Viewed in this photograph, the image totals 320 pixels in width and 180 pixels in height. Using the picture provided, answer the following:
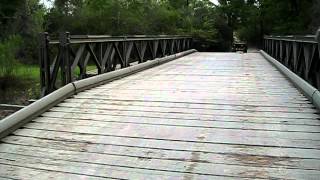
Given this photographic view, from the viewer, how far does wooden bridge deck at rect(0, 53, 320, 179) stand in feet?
11.0

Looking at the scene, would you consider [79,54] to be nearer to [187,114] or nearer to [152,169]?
[187,114]

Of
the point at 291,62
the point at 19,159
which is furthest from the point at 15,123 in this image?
the point at 291,62

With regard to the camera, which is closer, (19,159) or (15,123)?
(19,159)

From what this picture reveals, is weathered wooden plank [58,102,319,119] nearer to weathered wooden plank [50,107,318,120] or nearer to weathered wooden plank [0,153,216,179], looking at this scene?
weathered wooden plank [50,107,318,120]

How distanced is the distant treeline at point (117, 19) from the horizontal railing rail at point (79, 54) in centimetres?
1547

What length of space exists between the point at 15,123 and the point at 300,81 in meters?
3.96

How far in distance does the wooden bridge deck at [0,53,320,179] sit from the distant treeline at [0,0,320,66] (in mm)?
20120

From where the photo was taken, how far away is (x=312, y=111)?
4.73 meters

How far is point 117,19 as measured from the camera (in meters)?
26.9

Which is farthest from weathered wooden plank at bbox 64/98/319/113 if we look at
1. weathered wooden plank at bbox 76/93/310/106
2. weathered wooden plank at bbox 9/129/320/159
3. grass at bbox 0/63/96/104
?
grass at bbox 0/63/96/104

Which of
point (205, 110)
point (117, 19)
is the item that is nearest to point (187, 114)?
point (205, 110)

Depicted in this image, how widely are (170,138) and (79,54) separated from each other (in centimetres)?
307

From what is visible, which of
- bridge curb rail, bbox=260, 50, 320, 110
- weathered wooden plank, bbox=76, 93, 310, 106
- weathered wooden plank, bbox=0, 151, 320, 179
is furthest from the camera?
weathered wooden plank, bbox=76, 93, 310, 106

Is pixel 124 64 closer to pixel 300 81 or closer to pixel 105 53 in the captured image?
pixel 105 53
